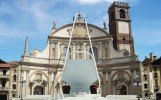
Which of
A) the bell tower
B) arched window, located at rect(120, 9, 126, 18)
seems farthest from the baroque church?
arched window, located at rect(120, 9, 126, 18)

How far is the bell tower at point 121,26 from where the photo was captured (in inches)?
2603

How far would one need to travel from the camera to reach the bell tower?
66125 millimetres

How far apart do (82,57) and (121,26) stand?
12.1 m

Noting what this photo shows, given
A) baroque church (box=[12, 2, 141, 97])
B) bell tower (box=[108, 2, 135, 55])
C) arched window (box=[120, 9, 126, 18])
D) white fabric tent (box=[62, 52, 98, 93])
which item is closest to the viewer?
white fabric tent (box=[62, 52, 98, 93])

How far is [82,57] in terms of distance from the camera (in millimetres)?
63188

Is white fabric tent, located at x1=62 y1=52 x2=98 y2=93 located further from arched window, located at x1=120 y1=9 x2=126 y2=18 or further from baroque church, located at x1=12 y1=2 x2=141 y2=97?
arched window, located at x1=120 y1=9 x2=126 y2=18

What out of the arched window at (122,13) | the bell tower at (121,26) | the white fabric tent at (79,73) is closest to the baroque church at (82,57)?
the bell tower at (121,26)

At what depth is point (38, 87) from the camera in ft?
195

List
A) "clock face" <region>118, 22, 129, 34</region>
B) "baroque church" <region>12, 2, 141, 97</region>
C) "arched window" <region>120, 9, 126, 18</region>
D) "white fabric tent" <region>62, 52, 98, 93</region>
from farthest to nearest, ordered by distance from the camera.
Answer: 1. "arched window" <region>120, 9, 126, 18</region>
2. "clock face" <region>118, 22, 129, 34</region>
3. "baroque church" <region>12, 2, 141, 97</region>
4. "white fabric tent" <region>62, 52, 98, 93</region>

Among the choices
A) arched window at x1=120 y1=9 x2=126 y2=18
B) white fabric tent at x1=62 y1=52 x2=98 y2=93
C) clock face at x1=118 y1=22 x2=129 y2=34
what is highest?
arched window at x1=120 y1=9 x2=126 y2=18

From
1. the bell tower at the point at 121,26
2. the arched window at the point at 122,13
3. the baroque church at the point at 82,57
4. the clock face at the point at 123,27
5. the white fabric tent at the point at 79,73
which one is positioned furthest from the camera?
the arched window at the point at 122,13

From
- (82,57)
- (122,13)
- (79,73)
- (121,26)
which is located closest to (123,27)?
(121,26)

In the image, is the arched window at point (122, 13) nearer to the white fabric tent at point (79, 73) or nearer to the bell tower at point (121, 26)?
the bell tower at point (121, 26)

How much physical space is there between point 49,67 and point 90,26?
12.6 m
